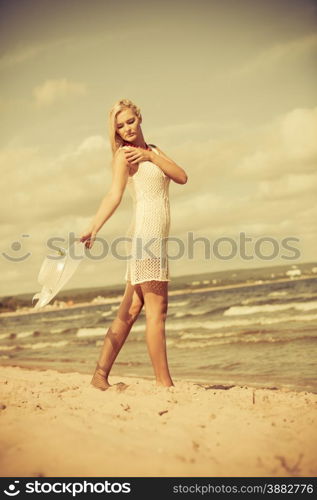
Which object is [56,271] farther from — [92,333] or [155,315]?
[92,333]

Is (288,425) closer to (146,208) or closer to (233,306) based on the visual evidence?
(146,208)

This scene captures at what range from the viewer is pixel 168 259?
3.96 metres

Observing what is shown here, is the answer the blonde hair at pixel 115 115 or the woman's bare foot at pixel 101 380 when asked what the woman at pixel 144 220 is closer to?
the blonde hair at pixel 115 115

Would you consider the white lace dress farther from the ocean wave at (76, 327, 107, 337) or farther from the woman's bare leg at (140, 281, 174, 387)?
the ocean wave at (76, 327, 107, 337)

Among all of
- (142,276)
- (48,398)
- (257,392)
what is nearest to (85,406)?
(48,398)

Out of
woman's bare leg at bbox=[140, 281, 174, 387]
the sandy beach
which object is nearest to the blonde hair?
woman's bare leg at bbox=[140, 281, 174, 387]

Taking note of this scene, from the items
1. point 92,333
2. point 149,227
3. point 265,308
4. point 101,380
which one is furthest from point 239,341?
point 265,308

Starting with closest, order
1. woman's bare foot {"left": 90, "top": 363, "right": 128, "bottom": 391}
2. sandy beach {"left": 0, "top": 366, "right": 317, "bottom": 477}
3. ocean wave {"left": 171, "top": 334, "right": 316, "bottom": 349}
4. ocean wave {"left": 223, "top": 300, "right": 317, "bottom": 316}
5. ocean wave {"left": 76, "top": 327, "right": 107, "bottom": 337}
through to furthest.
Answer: sandy beach {"left": 0, "top": 366, "right": 317, "bottom": 477}
woman's bare foot {"left": 90, "top": 363, "right": 128, "bottom": 391}
ocean wave {"left": 171, "top": 334, "right": 316, "bottom": 349}
ocean wave {"left": 76, "top": 327, "right": 107, "bottom": 337}
ocean wave {"left": 223, "top": 300, "right": 317, "bottom": 316}

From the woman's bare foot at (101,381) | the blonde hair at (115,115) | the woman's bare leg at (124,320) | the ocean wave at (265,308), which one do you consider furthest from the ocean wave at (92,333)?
the blonde hair at (115,115)

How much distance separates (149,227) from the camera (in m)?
3.88

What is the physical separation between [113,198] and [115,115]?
63 cm

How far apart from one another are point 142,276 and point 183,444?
5.06ft

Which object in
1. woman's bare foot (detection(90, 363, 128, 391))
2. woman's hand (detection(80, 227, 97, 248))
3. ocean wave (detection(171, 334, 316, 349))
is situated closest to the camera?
woman's hand (detection(80, 227, 97, 248))

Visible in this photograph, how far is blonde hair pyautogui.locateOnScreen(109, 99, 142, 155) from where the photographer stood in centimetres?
380
